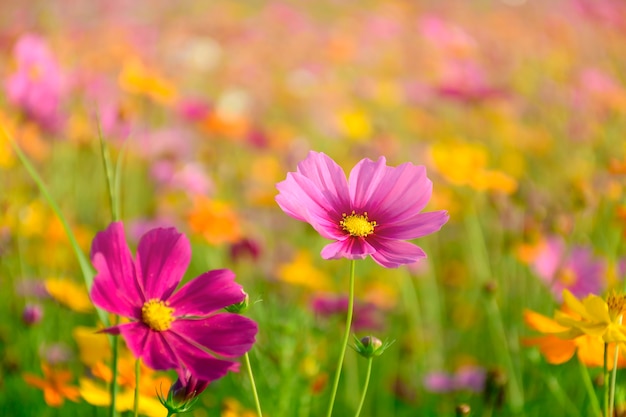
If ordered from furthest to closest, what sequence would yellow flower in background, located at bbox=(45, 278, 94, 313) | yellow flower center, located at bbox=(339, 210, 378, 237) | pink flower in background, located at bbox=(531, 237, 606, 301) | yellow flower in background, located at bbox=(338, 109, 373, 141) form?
yellow flower in background, located at bbox=(338, 109, 373, 141), pink flower in background, located at bbox=(531, 237, 606, 301), yellow flower in background, located at bbox=(45, 278, 94, 313), yellow flower center, located at bbox=(339, 210, 378, 237)

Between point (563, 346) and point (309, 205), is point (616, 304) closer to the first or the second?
point (563, 346)

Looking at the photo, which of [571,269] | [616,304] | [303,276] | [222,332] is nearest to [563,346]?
[616,304]

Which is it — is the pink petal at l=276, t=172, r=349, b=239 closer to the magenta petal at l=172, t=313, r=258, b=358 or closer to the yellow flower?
the magenta petal at l=172, t=313, r=258, b=358

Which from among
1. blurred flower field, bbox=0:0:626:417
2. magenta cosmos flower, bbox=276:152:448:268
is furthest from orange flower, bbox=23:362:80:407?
magenta cosmos flower, bbox=276:152:448:268

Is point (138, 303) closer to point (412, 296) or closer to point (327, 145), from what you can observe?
point (412, 296)

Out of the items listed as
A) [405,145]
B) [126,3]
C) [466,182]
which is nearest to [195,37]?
[126,3]

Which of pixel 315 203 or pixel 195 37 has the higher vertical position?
pixel 315 203
